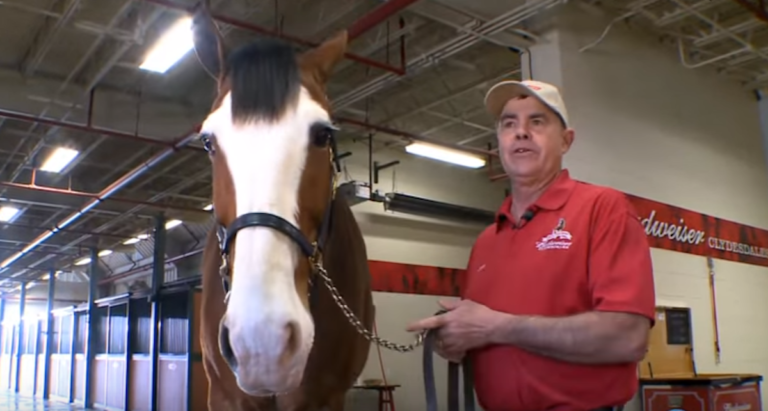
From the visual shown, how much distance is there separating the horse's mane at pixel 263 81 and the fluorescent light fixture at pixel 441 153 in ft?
23.5

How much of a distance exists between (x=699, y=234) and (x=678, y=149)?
0.88 m

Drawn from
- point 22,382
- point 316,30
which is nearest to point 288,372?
point 316,30

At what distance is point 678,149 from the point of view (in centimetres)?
649

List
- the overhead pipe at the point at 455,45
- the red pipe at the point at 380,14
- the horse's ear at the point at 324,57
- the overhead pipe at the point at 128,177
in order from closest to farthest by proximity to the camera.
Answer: the horse's ear at the point at 324,57, the red pipe at the point at 380,14, the overhead pipe at the point at 455,45, the overhead pipe at the point at 128,177

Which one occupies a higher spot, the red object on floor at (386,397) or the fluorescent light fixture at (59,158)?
the fluorescent light fixture at (59,158)

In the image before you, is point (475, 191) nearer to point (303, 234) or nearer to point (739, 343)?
point (739, 343)

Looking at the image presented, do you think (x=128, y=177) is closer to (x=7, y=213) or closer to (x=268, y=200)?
(x=7, y=213)

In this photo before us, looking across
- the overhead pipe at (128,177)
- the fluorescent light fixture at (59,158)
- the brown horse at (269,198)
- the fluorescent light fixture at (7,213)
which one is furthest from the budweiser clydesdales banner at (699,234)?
the fluorescent light fixture at (7,213)

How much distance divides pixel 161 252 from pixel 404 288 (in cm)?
521

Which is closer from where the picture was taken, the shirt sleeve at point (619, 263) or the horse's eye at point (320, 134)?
the shirt sleeve at point (619, 263)

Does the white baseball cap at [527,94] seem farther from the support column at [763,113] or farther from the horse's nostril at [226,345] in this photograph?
the support column at [763,113]

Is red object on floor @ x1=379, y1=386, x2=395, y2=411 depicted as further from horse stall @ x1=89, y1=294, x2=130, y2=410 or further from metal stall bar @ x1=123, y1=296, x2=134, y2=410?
horse stall @ x1=89, y1=294, x2=130, y2=410

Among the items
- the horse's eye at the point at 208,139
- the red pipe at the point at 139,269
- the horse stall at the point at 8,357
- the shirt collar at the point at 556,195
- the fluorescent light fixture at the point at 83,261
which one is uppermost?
the fluorescent light fixture at the point at 83,261

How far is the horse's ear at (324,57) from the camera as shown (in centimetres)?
170
